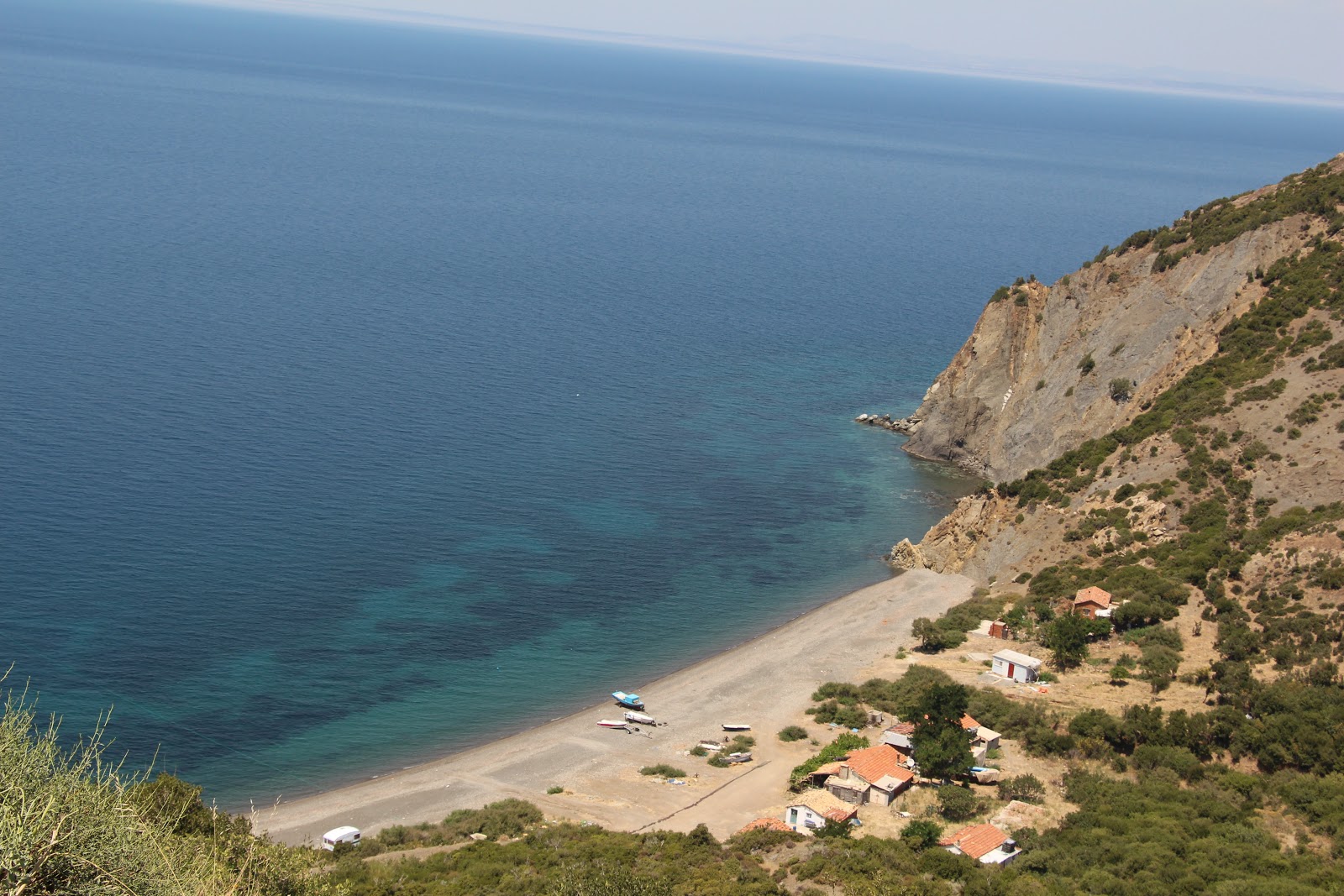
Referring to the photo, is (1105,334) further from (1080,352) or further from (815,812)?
(815,812)

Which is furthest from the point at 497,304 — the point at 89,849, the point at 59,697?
the point at 89,849

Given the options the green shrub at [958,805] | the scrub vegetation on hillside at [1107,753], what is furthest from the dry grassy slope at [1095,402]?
the green shrub at [958,805]

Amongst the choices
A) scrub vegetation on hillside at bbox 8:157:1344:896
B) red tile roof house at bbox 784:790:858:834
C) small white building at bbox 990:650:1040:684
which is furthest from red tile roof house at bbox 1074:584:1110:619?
red tile roof house at bbox 784:790:858:834

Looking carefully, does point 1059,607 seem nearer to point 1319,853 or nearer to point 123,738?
point 1319,853

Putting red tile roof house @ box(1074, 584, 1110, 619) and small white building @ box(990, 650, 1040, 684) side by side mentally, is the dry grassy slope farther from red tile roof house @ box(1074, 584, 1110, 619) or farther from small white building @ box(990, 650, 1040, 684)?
small white building @ box(990, 650, 1040, 684)

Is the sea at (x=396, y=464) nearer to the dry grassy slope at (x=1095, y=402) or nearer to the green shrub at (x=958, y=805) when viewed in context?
the dry grassy slope at (x=1095, y=402)
